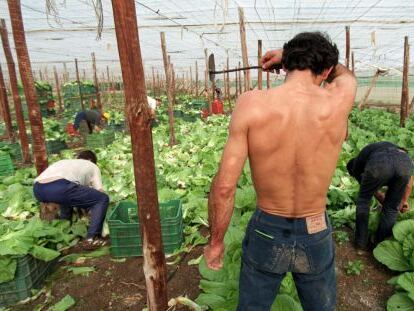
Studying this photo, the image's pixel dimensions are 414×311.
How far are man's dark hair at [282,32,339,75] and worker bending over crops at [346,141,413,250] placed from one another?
7.16 ft

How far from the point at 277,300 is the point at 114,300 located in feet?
6.01

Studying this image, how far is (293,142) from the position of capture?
199cm

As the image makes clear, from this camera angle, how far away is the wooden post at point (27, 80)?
439 centimetres

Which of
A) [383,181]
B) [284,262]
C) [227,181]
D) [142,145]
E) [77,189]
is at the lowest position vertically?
[77,189]

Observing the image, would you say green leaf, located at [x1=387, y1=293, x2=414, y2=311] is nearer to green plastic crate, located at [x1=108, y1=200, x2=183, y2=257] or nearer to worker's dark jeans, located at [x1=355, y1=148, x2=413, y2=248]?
worker's dark jeans, located at [x1=355, y1=148, x2=413, y2=248]

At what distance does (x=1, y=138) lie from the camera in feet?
35.9

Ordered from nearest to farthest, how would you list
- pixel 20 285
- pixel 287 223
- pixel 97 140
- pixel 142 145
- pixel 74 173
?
1. pixel 287 223
2. pixel 142 145
3. pixel 20 285
4. pixel 74 173
5. pixel 97 140

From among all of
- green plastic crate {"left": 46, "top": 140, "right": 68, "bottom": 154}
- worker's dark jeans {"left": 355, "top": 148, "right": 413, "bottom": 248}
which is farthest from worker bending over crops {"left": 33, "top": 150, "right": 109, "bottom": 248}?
green plastic crate {"left": 46, "top": 140, "right": 68, "bottom": 154}

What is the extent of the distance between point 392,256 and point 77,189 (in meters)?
3.92

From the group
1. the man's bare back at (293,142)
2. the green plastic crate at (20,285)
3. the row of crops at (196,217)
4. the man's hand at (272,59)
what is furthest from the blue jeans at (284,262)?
the green plastic crate at (20,285)

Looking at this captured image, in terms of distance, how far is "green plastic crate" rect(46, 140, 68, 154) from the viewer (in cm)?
1043

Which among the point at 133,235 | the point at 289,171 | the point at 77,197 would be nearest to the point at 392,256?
the point at 289,171

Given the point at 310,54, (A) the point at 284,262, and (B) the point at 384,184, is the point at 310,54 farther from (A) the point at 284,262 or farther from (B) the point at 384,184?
(B) the point at 384,184

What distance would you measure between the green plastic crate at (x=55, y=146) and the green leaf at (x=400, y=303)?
377 inches
